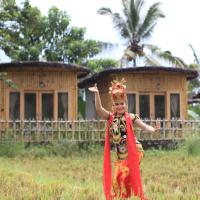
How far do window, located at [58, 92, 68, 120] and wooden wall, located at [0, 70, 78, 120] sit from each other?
13 centimetres

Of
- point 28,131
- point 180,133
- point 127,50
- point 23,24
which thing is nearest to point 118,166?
point 28,131

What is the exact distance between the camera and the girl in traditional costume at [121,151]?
6.39 meters

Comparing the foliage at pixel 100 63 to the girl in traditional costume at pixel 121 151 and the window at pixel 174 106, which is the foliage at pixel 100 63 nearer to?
the window at pixel 174 106

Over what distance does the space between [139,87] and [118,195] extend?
1459cm

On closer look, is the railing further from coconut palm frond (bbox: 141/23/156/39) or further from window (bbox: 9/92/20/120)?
coconut palm frond (bbox: 141/23/156/39)

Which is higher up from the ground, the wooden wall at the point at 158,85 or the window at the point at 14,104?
the wooden wall at the point at 158,85

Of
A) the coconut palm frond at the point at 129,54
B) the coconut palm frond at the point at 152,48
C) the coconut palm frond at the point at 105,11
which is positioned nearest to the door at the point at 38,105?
the coconut palm frond at the point at 129,54

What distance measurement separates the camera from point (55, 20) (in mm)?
30094

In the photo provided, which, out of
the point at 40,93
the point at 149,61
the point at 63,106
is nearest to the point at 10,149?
the point at 40,93

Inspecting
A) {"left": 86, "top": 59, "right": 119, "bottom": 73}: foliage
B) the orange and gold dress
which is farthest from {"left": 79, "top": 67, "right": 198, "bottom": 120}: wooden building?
the orange and gold dress

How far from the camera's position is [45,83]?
1997 cm

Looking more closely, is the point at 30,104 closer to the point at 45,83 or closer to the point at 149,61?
the point at 45,83

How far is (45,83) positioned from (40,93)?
0.43 m

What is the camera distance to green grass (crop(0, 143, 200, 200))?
697 cm
